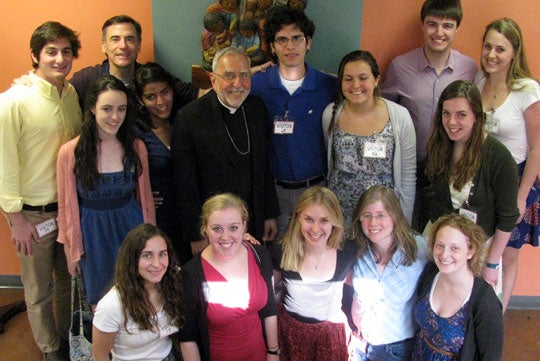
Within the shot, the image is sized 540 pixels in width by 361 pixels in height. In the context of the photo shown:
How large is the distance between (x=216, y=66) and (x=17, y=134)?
973 millimetres

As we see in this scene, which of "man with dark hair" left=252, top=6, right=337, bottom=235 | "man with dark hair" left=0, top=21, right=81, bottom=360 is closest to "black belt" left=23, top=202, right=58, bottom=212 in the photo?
"man with dark hair" left=0, top=21, right=81, bottom=360

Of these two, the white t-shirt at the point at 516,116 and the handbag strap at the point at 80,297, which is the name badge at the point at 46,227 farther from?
the white t-shirt at the point at 516,116

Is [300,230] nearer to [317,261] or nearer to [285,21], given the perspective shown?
[317,261]

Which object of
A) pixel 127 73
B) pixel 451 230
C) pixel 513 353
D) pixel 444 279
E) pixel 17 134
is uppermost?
pixel 127 73

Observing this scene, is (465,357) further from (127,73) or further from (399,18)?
(127,73)

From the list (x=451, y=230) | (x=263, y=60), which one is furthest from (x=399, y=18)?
(x=451, y=230)

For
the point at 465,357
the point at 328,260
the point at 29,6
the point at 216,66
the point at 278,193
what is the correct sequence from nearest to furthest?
the point at 465,357, the point at 328,260, the point at 216,66, the point at 278,193, the point at 29,6

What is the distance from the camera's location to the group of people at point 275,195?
1952mm

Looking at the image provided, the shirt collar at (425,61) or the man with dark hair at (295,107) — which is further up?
the shirt collar at (425,61)

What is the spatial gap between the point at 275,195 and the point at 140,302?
2.92ft

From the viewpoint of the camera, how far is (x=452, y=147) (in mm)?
2203

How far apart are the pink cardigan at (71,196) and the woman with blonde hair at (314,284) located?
757 millimetres

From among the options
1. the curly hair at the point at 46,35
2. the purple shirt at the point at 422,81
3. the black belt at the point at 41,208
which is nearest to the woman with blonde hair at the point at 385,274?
the purple shirt at the point at 422,81

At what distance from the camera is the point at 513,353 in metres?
2.83
